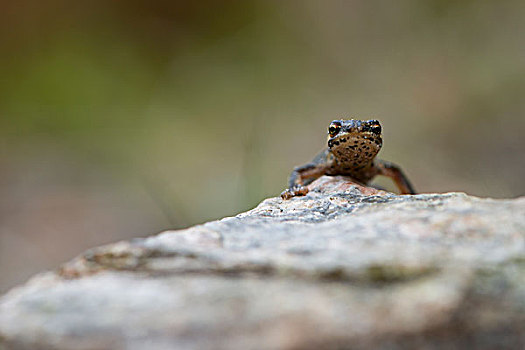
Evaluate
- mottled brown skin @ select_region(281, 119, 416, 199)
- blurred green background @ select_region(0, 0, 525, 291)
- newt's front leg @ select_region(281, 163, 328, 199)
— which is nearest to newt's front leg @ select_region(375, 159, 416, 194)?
mottled brown skin @ select_region(281, 119, 416, 199)

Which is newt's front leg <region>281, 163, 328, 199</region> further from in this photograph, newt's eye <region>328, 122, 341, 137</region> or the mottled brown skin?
newt's eye <region>328, 122, 341, 137</region>

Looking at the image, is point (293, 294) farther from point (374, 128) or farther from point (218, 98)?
point (218, 98)

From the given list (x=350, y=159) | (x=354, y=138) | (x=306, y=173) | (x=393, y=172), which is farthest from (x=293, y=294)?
(x=393, y=172)

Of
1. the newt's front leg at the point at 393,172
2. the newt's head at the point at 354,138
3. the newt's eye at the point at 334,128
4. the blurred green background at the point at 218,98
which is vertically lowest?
the newt's head at the point at 354,138

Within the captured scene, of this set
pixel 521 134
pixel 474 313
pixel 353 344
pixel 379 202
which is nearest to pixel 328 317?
pixel 353 344

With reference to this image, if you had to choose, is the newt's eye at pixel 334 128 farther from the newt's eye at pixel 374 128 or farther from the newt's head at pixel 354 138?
the newt's eye at pixel 374 128

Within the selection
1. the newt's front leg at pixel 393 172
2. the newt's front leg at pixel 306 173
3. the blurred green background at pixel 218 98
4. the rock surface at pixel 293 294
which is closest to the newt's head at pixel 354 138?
the newt's front leg at pixel 306 173

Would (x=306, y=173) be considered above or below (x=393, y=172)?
below
